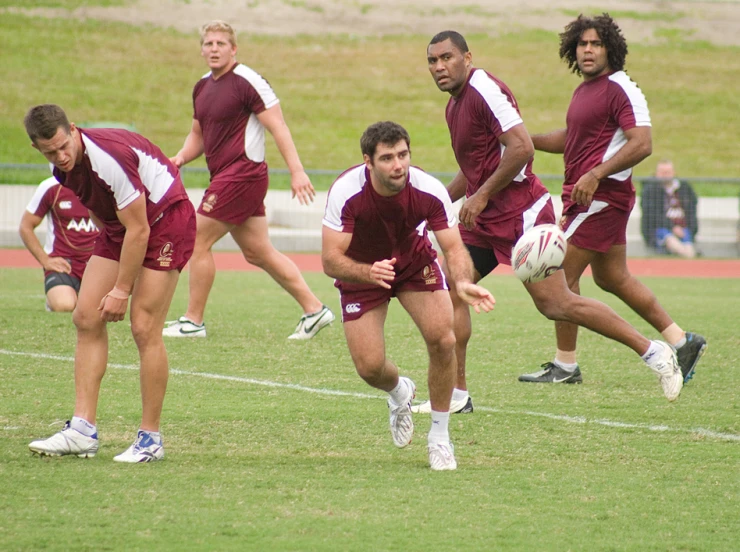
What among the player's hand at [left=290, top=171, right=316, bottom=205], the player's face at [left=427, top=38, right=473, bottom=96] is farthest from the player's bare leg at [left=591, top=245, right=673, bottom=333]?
the player's hand at [left=290, top=171, right=316, bottom=205]

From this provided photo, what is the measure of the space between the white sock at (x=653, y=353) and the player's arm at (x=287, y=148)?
3.17 meters

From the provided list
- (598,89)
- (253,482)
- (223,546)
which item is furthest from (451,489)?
(598,89)

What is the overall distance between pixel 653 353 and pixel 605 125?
1.57 m

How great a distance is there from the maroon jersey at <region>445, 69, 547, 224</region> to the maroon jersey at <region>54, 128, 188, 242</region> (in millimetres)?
1938

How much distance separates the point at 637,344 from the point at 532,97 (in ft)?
102

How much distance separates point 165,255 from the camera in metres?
5.45

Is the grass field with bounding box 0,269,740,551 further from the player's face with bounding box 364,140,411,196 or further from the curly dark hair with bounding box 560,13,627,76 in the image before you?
the curly dark hair with bounding box 560,13,627,76

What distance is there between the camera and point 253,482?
494 centimetres

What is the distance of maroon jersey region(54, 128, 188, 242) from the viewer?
203 inches

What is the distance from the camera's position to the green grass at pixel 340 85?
3294 centimetres

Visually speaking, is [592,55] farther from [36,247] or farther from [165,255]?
[36,247]

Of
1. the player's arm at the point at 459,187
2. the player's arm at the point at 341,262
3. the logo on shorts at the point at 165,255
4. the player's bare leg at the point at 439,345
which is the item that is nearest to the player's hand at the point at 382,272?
the player's arm at the point at 341,262

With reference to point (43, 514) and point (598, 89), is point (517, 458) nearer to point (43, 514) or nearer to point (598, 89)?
point (43, 514)

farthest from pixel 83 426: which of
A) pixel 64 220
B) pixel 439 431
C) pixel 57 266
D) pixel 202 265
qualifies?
pixel 64 220
